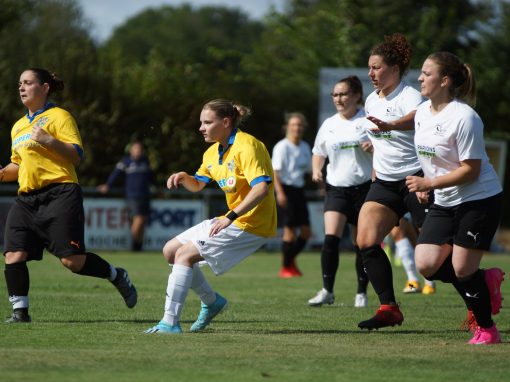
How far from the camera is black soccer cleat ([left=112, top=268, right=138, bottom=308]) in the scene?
31.1 feet

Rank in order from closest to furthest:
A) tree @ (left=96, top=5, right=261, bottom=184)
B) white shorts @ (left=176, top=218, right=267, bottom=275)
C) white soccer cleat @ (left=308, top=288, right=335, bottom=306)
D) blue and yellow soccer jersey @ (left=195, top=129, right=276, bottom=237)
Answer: blue and yellow soccer jersey @ (left=195, top=129, right=276, bottom=237), white shorts @ (left=176, top=218, right=267, bottom=275), white soccer cleat @ (left=308, top=288, right=335, bottom=306), tree @ (left=96, top=5, right=261, bottom=184)

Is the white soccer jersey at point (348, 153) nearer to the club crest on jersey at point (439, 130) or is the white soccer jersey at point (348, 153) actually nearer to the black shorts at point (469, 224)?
the black shorts at point (469, 224)

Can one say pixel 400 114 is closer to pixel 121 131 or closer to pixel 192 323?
pixel 192 323

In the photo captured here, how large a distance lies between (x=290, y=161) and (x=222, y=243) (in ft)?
25.6

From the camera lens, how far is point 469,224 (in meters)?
7.66

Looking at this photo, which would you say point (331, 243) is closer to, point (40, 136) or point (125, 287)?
point (125, 287)

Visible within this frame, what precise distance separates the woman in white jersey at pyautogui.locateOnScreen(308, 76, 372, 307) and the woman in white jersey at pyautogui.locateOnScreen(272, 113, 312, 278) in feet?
15.1

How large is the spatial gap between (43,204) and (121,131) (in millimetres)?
15901

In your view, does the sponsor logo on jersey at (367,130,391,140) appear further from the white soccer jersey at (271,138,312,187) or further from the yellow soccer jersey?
the white soccer jersey at (271,138,312,187)

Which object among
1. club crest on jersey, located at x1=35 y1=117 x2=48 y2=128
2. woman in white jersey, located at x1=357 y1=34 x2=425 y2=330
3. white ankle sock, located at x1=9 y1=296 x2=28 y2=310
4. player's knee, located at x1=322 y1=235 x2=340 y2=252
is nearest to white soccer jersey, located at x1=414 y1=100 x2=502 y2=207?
woman in white jersey, located at x1=357 y1=34 x2=425 y2=330

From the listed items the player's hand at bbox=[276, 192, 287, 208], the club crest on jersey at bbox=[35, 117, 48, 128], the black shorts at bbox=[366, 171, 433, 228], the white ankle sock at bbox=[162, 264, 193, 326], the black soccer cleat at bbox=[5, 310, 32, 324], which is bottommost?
the black soccer cleat at bbox=[5, 310, 32, 324]

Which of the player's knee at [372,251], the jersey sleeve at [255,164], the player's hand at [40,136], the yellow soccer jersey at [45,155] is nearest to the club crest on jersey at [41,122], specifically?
the yellow soccer jersey at [45,155]

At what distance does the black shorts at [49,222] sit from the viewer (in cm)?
881

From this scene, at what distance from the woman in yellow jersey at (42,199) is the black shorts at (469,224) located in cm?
291
